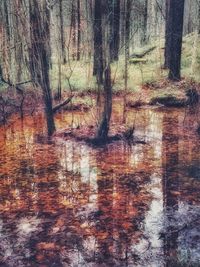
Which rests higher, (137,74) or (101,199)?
(137,74)

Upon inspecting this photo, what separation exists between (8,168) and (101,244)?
3.69 metres

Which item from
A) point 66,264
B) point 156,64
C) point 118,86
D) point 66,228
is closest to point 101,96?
point 66,228

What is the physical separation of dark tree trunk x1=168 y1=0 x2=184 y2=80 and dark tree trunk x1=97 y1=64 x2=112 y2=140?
6.82m

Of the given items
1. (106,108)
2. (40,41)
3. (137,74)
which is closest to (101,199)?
(106,108)

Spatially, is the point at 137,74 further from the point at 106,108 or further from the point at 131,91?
the point at 106,108

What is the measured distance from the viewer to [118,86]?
15477 millimetres

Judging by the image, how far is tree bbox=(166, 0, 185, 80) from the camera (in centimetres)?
1516

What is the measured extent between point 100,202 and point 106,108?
3.35 m

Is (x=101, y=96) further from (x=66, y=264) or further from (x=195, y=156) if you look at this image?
(x=66, y=264)

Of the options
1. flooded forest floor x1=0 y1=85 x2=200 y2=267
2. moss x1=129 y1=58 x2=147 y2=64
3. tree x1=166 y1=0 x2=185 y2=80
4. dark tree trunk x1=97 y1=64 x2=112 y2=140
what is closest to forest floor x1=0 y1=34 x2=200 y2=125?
tree x1=166 y1=0 x2=185 y2=80

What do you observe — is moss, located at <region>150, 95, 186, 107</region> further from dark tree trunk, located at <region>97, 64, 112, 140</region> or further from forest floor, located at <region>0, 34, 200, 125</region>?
dark tree trunk, located at <region>97, 64, 112, 140</region>

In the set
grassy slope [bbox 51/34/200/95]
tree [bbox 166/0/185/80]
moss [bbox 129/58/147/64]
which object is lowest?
grassy slope [bbox 51/34/200/95]

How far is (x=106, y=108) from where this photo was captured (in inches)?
361

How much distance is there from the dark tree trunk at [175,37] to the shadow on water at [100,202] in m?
5.57
